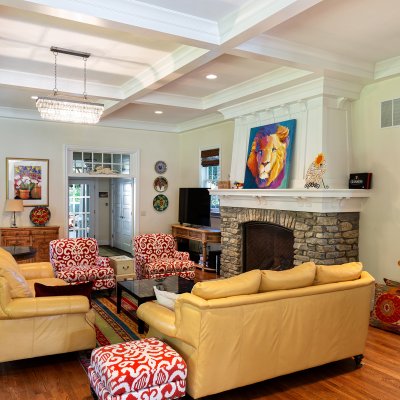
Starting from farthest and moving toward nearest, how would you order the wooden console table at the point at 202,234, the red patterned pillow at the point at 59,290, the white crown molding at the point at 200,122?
the white crown molding at the point at 200,122
the wooden console table at the point at 202,234
the red patterned pillow at the point at 59,290

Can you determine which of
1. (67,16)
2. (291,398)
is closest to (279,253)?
(291,398)

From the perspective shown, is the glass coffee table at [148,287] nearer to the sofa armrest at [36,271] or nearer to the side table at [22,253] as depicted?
the sofa armrest at [36,271]

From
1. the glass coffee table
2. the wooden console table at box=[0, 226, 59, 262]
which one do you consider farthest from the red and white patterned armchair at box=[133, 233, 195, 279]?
the wooden console table at box=[0, 226, 59, 262]

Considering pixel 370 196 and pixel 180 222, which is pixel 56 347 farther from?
pixel 180 222

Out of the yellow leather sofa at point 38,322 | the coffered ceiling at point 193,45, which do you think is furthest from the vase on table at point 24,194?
the yellow leather sofa at point 38,322

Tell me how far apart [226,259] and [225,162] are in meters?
1.94

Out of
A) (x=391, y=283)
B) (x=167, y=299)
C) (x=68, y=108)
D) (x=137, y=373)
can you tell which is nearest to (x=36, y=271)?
(x=68, y=108)

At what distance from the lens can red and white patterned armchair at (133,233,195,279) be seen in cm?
609

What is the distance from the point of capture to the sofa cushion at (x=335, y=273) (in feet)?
11.3

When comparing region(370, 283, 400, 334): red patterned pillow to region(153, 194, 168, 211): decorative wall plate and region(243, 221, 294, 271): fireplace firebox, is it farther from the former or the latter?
region(153, 194, 168, 211): decorative wall plate

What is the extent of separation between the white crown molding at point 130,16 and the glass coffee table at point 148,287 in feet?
8.86

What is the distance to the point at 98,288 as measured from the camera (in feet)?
19.0

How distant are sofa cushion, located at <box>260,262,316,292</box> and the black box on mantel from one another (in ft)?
7.58

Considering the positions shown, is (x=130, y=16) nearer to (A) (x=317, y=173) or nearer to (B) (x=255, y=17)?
(B) (x=255, y=17)
